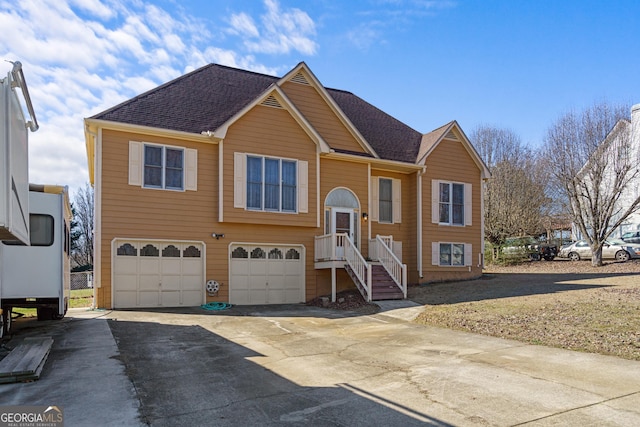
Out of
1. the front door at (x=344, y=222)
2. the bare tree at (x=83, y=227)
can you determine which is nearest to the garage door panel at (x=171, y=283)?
the front door at (x=344, y=222)

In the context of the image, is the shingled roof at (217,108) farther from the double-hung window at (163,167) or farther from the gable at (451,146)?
the double-hung window at (163,167)

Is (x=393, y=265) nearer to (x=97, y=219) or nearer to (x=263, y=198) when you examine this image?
(x=263, y=198)

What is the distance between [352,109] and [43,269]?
50.9 feet

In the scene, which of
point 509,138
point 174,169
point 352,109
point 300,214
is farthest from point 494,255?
point 174,169

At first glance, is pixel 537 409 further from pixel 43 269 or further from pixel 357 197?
pixel 357 197

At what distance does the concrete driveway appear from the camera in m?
5.16

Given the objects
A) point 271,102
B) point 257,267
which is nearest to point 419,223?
point 257,267

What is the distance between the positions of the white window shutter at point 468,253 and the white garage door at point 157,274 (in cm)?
1165

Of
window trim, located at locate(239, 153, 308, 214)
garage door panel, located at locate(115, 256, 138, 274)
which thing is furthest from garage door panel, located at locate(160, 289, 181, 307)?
window trim, located at locate(239, 153, 308, 214)

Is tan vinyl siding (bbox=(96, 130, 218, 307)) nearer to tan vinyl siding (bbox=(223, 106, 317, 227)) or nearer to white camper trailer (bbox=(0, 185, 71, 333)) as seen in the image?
tan vinyl siding (bbox=(223, 106, 317, 227))

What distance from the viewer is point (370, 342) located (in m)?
9.59

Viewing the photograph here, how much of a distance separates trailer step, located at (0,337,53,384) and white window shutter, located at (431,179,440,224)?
50.5 feet

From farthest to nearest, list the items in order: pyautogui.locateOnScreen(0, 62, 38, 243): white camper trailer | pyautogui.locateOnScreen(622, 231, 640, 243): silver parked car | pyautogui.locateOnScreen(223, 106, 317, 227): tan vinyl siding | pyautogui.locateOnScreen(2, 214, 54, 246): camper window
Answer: pyautogui.locateOnScreen(622, 231, 640, 243): silver parked car → pyautogui.locateOnScreen(223, 106, 317, 227): tan vinyl siding → pyautogui.locateOnScreen(2, 214, 54, 246): camper window → pyautogui.locateOnScreen(0, 62, 38, 243): white camper trailer

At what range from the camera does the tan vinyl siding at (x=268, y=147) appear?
1611 cm
